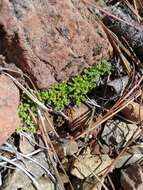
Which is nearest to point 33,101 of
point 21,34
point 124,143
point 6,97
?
point 6,97

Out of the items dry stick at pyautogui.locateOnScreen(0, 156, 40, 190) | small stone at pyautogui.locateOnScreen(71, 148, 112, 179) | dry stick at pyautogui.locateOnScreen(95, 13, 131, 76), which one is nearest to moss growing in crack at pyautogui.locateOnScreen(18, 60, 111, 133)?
dry stick at pyautogui.locateOnScreen(95, 13, 131, 76)

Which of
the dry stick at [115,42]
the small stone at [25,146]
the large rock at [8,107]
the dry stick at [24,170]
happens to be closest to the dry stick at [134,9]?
the dry stick at [115,42]

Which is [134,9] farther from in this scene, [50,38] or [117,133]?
[117,133]

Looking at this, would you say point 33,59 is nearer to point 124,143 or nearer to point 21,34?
point 21,34

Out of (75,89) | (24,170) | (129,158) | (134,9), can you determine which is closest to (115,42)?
(134,9)

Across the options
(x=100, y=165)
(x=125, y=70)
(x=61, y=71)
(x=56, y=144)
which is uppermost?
(x=61, y=71)

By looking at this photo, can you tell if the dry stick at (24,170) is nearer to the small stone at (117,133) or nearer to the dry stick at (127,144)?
the dry stick at (127,144)
